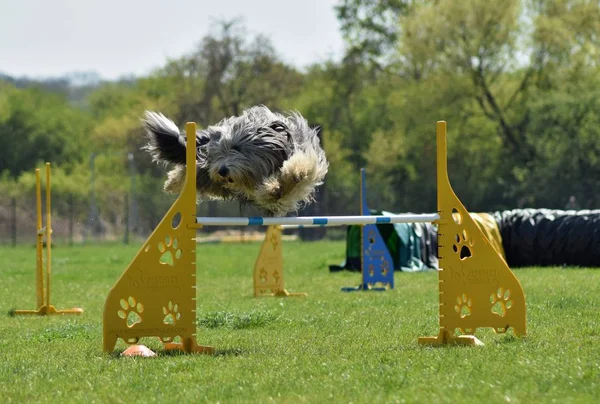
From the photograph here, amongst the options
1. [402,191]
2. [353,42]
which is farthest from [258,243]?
[353,42]

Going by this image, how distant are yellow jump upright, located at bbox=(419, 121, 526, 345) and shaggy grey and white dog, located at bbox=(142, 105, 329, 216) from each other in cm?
120

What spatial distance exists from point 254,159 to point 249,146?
0.12 meters

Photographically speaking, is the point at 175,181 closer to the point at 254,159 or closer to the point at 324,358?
the point at 254,159

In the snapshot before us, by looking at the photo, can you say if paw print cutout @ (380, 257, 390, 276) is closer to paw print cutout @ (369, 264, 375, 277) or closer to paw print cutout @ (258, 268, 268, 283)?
paw print cutout @ (369, 264, 375, 277)

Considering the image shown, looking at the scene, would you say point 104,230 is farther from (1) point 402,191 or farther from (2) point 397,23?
(2) point 397,23

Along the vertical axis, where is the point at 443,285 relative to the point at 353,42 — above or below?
below

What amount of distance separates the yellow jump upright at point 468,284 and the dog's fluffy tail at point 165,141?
7.79ft

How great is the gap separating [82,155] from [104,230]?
1606 cm

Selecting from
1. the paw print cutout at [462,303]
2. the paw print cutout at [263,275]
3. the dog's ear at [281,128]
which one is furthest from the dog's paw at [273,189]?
the paw print cutout at [263,275]

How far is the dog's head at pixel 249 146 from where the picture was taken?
6949 millimetres

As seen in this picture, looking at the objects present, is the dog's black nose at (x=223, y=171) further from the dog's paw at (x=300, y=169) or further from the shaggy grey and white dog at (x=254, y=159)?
the dog's paw at (x=300, y=169)

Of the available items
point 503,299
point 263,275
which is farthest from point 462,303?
point 263,275

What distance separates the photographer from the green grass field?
4480 mm

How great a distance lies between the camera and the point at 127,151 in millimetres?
41344
